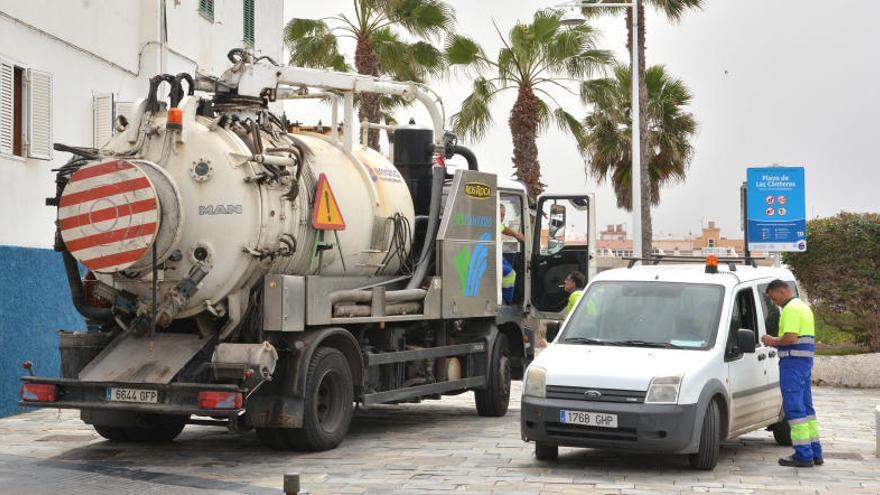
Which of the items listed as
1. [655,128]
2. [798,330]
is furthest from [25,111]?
[655,128]

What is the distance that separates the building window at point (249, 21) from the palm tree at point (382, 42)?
7.38 m

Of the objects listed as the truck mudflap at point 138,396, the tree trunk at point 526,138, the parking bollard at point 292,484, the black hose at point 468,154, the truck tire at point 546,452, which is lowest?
the truck tire at point 546,452

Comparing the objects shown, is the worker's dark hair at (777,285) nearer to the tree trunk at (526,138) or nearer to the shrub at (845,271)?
the shrub at (845,271)

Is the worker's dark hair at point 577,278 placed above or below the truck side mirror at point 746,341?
above

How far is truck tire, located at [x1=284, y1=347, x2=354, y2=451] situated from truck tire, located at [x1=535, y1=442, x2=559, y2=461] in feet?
6.66

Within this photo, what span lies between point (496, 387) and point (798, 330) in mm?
5219

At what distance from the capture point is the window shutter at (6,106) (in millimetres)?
15148

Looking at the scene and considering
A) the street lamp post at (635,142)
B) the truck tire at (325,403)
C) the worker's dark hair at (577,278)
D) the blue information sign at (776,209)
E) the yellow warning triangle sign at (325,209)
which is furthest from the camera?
the street lamp post at (635,142)

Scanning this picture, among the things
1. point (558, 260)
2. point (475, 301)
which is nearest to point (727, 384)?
point (475, 301)

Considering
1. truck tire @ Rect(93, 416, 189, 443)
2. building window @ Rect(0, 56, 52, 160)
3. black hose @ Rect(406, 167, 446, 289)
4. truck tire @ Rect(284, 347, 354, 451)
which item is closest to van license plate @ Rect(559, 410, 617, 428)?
truck tire @ Rect(284, 347, 354, 451)

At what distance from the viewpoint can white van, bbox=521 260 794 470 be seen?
35.9ft

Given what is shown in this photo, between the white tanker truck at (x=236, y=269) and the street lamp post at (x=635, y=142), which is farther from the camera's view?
the street lamp post at (x=635, y=142)

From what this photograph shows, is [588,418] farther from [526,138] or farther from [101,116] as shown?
[526,138]

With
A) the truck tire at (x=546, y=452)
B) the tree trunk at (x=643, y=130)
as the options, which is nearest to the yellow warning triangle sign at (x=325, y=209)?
the truck tire at (x=546, y=452)
